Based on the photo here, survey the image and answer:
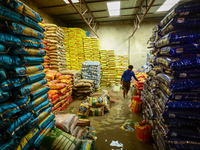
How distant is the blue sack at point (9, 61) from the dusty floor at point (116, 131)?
2442 millimetres

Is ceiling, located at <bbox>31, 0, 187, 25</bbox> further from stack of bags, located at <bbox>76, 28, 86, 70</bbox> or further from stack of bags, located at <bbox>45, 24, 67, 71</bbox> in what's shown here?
stack of bags, located at <bbox>45, 24, 67, 71</bbox>

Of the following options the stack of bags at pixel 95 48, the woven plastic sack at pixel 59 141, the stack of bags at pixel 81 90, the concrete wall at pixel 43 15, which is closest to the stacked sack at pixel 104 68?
the stack of bags at pixel 95 48

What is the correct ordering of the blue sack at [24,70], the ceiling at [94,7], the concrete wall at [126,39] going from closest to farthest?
the blue sack at [24,70]
the ceiling at [94,7]
the concrete wall at [126,39]

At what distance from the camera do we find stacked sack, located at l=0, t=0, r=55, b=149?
1267 millimetres

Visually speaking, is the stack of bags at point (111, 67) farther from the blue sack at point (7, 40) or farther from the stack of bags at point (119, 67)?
the blue sack at point (7, 40)

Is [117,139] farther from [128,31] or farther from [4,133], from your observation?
[128,31]

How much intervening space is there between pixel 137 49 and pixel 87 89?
7137mm

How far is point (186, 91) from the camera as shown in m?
1.79

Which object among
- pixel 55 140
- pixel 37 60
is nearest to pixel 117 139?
pixel 55 140

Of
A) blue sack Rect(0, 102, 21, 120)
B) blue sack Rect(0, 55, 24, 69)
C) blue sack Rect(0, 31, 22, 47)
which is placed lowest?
blue sack Rect(0, 102, 21, 120)

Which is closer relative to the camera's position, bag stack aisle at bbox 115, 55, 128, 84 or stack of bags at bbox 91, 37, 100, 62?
stack of bags at bbox 91, 37, 100, 62

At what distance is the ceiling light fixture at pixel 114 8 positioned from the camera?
663 cm

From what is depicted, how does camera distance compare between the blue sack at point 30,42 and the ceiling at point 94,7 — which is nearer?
the blue sack at point 30,42

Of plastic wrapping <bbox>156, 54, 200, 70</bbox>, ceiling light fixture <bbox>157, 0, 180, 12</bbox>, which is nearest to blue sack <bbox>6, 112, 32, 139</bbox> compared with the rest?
plastic wrapping <bbox>156, 54, 200, 70</bbox>
